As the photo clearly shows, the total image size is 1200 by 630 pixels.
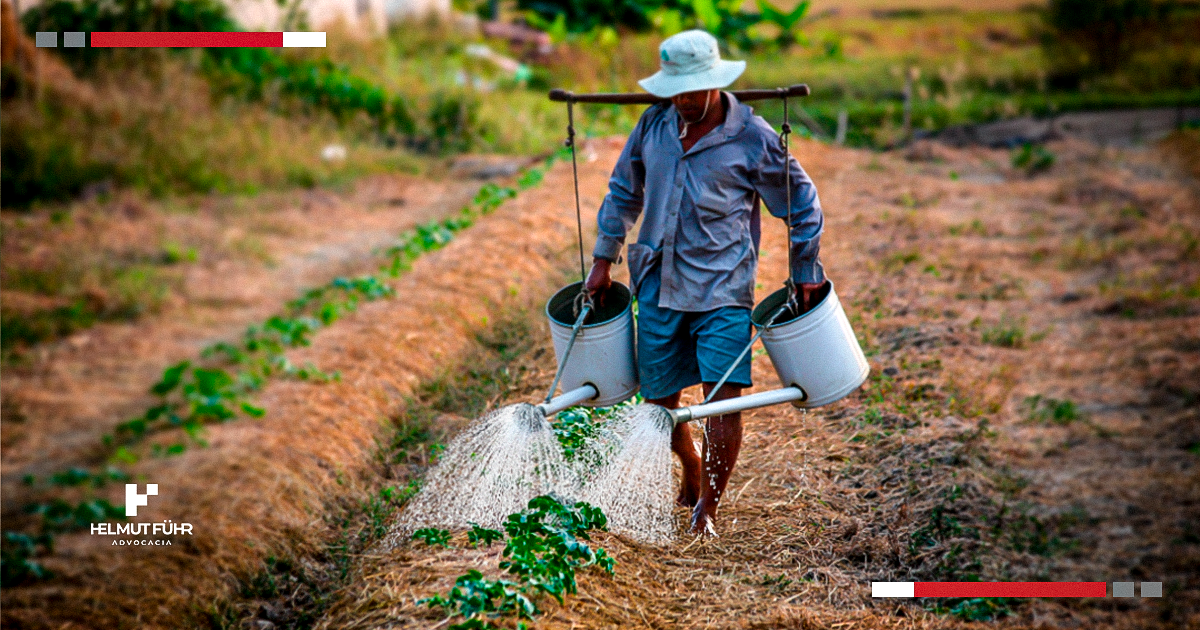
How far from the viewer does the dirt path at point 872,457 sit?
355cm

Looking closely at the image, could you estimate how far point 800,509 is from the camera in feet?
13.3

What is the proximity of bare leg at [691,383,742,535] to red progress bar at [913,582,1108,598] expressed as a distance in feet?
2.30

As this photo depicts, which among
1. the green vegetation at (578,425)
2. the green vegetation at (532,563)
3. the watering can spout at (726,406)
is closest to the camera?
the green vegetation at (532,563)

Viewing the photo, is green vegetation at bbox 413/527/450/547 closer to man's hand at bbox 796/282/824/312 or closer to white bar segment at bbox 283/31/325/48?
man's hand at bbox 796/282/824/312

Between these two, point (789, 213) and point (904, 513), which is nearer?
point (789, 213)

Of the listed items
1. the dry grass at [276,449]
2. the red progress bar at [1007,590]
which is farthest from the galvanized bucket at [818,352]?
the dry grass at [276,449]

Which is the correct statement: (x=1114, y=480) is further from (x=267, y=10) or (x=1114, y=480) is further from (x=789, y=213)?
(x=267, y=10)

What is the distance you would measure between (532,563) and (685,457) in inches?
32.5

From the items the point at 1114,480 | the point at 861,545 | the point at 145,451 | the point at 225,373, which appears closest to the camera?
the point at 861,545

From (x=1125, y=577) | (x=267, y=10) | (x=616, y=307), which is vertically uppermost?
(x=267, y=10)

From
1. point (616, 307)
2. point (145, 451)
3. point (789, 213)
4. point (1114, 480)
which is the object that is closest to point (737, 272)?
point (789, 213)

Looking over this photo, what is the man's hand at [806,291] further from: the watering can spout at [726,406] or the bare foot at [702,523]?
the bare foot at [702,523]

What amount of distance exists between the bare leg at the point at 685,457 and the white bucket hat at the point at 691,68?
1.01m

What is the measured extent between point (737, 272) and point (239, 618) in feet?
7.84
